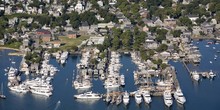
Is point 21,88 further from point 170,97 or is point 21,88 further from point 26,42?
point 26,42

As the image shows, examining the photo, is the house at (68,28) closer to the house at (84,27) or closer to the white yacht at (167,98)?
the house at (84,27)

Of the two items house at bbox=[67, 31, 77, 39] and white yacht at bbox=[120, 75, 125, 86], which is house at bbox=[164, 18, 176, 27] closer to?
house at bbox=[67, 31, 77, 39]

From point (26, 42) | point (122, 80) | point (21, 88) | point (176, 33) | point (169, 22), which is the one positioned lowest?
point (21, 88)

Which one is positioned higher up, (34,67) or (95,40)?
(95,40)

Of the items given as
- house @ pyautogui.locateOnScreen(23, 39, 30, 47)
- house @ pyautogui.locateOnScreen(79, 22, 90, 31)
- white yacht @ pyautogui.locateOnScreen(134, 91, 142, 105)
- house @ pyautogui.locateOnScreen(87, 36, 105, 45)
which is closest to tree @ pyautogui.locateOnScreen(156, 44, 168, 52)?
house @ pyautogui.locateOnScreen(87, 36, 105, 45)

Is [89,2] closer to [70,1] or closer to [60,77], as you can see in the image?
[70,1]

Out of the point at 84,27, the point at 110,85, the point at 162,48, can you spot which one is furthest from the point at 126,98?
the point at 84,27

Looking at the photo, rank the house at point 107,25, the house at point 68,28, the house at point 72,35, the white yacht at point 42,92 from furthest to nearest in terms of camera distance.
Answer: the house at point 107,25
the house at point 68,28
the house at point 72,35
the white yacht at point 42,92

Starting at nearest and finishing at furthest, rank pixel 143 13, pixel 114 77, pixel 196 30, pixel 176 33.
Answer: pixel 114 77, pixel 176 33, pixel 196 30, pixel 143 13

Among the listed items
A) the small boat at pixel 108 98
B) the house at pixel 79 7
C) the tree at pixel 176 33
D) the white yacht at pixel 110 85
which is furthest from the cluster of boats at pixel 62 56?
the house at pixel 79 7

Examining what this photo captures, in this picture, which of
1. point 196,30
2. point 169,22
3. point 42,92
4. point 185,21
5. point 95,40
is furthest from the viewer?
point 169,22

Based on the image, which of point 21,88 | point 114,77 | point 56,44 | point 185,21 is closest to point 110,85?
point 114,77

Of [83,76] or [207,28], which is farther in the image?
[207,28]

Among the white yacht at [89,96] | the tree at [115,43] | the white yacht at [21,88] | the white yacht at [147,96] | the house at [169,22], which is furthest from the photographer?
the house at [169,22]
